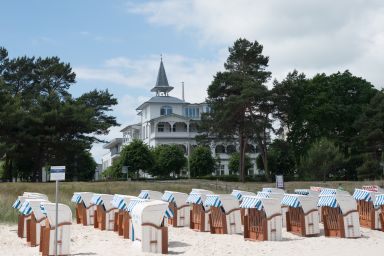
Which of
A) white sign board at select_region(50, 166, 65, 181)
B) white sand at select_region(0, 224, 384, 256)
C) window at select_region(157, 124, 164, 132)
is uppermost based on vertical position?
window at select_region(157, 124, 164, 132)

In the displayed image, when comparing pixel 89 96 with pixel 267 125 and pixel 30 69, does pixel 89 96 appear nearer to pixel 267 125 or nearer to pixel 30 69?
pixel 30 69

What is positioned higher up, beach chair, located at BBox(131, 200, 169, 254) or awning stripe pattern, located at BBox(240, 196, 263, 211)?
awning stripe pattern, located at BBox(240, 196, 263, 211)

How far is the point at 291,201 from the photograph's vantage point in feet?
55.5

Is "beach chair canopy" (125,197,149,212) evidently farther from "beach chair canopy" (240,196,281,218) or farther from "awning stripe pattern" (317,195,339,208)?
"awning stripe pattern" (317,195,339,208)

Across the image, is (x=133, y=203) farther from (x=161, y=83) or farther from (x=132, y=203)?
(x=161, y=83)

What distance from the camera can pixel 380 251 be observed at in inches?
528

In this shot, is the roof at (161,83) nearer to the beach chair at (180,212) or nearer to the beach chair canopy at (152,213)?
the beach chair at (180,212)

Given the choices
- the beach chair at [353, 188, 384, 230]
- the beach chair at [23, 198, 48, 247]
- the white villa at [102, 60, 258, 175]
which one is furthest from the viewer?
the white villa at [102, 60, 258, 175]

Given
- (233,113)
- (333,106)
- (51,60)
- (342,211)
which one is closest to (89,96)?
(51,60)

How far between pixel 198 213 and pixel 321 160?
35.7 m

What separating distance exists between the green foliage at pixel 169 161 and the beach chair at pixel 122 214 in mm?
57097

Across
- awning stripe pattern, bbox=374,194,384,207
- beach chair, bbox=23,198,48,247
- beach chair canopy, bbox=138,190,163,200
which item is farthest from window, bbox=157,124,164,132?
beach chair, bbox=23,198,48,247

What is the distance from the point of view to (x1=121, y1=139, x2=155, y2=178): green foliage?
68.3m

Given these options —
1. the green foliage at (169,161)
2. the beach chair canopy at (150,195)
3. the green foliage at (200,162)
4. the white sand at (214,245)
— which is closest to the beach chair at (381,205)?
the white sand at (214,245)
